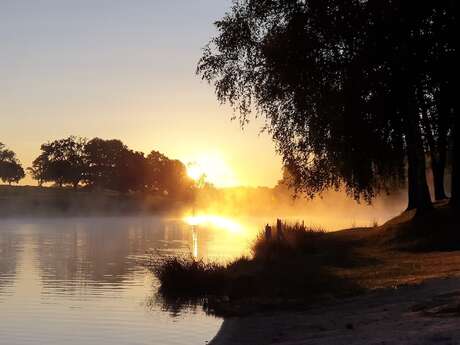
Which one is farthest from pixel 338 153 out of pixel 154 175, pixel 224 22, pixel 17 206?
pixel 154 175

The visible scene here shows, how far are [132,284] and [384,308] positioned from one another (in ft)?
53.5

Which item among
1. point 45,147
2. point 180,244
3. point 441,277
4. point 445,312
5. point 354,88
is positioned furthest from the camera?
point 45,147

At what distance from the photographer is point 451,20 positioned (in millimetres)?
30172

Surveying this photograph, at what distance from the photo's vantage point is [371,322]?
14477 millimetres

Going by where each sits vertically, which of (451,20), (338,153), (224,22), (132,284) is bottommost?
(132,284)

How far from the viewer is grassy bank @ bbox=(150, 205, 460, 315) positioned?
21.7 meters

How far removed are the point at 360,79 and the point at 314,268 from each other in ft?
28.8

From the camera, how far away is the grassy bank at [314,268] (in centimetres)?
2172

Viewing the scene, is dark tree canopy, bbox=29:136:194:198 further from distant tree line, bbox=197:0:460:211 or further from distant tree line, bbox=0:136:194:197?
distant tree line, bbox=197:0:460:211

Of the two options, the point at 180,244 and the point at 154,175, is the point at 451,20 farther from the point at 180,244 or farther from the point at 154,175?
the point at 154,175

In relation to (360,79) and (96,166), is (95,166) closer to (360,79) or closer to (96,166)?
(96,166)

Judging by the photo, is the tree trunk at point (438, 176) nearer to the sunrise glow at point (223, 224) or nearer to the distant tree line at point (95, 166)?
the sunrise glow at point (223, 224)

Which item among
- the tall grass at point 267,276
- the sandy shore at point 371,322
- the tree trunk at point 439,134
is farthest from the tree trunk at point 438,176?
the sandy shore at point 371,322

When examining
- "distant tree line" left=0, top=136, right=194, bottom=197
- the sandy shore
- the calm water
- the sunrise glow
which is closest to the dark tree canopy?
"distant tree line" left=0, top=136, right=194, bottom=197
